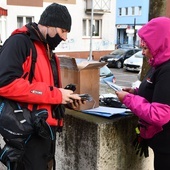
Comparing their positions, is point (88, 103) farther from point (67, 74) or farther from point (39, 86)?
point (39, 86)

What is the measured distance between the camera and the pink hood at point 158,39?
6.82 ft

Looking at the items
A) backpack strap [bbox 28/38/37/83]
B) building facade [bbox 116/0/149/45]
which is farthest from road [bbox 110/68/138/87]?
building facade [bbox 116/0/149/45]

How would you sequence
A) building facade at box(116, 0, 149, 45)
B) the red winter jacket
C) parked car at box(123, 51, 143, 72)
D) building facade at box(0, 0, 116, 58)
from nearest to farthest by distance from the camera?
the red winter jacket
building facade at box(0, 0, 116, 58)
parked car at box(123, 51, 143, 72)
building facade at box(116, 0, 149, 45)

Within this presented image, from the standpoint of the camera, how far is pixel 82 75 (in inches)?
105

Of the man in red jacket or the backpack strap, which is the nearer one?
the man in red jacket

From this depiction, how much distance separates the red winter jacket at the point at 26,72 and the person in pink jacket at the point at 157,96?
1.82 feet

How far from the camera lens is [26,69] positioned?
199 centimetres

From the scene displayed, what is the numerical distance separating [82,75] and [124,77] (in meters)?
16.2

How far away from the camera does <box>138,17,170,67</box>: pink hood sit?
2078 mm

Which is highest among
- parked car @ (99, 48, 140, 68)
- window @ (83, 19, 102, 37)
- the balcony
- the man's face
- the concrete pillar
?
the balcony

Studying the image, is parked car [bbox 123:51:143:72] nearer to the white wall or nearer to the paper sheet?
the white wall

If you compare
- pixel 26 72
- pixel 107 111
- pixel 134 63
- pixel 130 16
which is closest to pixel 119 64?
pixel 134 63

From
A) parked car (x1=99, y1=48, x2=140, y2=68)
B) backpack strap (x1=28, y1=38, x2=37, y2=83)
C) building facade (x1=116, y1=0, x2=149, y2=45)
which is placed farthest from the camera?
building facade (x1=116, y1=0, x2=149, y2=45)

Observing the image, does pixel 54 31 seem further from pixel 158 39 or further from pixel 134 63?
pixel 134 63
